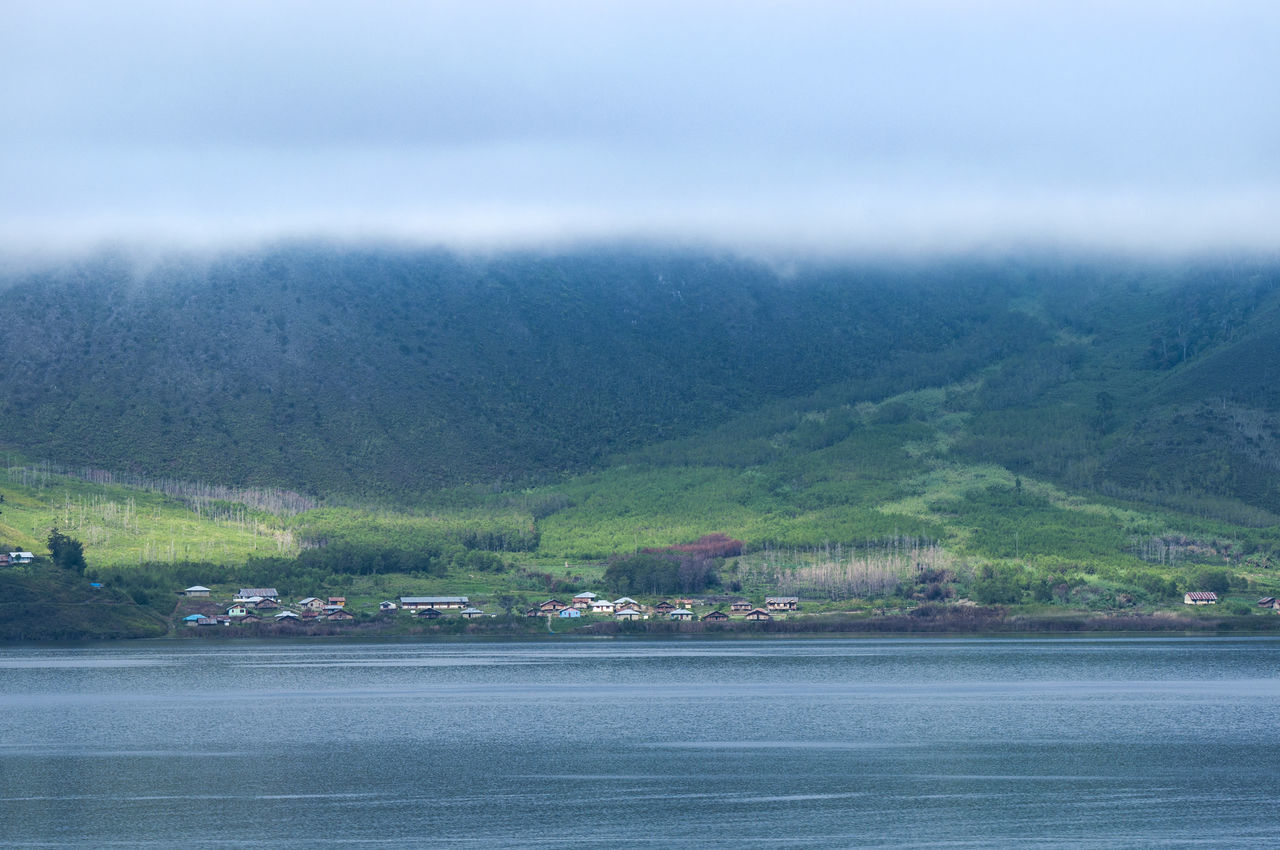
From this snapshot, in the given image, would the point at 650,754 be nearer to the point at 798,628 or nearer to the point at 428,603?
the point at 798,628

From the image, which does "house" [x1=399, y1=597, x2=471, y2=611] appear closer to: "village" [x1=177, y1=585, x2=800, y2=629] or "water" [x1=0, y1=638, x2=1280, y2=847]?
"village" [x1=177, y1=585, x2=800, y2=629]

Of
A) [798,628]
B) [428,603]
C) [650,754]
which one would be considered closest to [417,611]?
[428,603]

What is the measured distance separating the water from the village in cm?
4235

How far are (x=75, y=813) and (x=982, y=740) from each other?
4874 centimetres

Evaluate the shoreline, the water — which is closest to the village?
the shoreline

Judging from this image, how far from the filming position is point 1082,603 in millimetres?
199125

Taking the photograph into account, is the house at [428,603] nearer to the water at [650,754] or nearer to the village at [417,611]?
the village at [417,611]

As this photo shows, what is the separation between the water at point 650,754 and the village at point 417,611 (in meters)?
42.4

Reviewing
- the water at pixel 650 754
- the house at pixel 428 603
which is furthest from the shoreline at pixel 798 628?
the water at pixel 650 754

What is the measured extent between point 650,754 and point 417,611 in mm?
115318

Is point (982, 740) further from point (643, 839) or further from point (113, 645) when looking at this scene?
point (113, 645)

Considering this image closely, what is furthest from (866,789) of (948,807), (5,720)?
(5,720)

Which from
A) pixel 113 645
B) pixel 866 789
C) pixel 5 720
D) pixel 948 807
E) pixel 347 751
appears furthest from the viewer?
pixel 113 645

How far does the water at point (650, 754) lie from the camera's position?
6353cm
